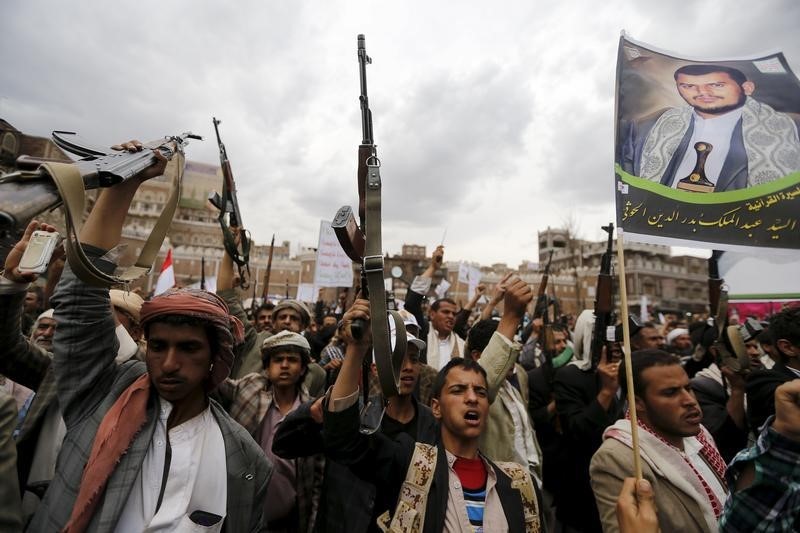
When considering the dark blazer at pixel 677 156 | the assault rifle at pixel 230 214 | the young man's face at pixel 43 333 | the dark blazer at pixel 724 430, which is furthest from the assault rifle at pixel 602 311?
the young man's face at pixel 43 333

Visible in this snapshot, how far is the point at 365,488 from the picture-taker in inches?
88.2

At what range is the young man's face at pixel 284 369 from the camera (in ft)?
10.3

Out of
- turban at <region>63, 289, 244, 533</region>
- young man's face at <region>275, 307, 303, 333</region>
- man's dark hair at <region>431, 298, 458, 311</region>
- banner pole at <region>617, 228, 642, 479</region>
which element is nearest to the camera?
turban at <region>63, 289, 244, 533</region>

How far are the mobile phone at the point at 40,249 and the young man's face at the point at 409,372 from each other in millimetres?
1976

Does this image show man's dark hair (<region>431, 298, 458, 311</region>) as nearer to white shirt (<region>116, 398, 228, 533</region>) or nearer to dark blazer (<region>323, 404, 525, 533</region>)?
dark blazer (<region>323, 404, 525, 533</region>)

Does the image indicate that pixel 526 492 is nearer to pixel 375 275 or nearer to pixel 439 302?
pixel 375 275

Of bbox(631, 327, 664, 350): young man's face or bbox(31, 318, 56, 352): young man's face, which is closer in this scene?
bbox(31, 318, 56, 352): young man's face

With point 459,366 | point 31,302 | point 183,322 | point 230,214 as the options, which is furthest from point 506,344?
point 31,302

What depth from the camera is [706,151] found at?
9.86ft

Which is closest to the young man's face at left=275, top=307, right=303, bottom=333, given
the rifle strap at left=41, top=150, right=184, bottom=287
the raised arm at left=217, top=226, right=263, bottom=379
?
the raised arm at left=217, top=226, right=263, bottom=379

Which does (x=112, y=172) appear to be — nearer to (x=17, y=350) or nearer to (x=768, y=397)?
(x=17, y=350)

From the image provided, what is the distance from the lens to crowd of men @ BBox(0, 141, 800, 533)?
1528mm

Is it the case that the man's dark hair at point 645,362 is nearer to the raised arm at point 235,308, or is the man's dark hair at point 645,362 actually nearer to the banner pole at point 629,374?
the banner pole at point 629,374

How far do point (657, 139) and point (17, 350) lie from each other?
13.0 feet
